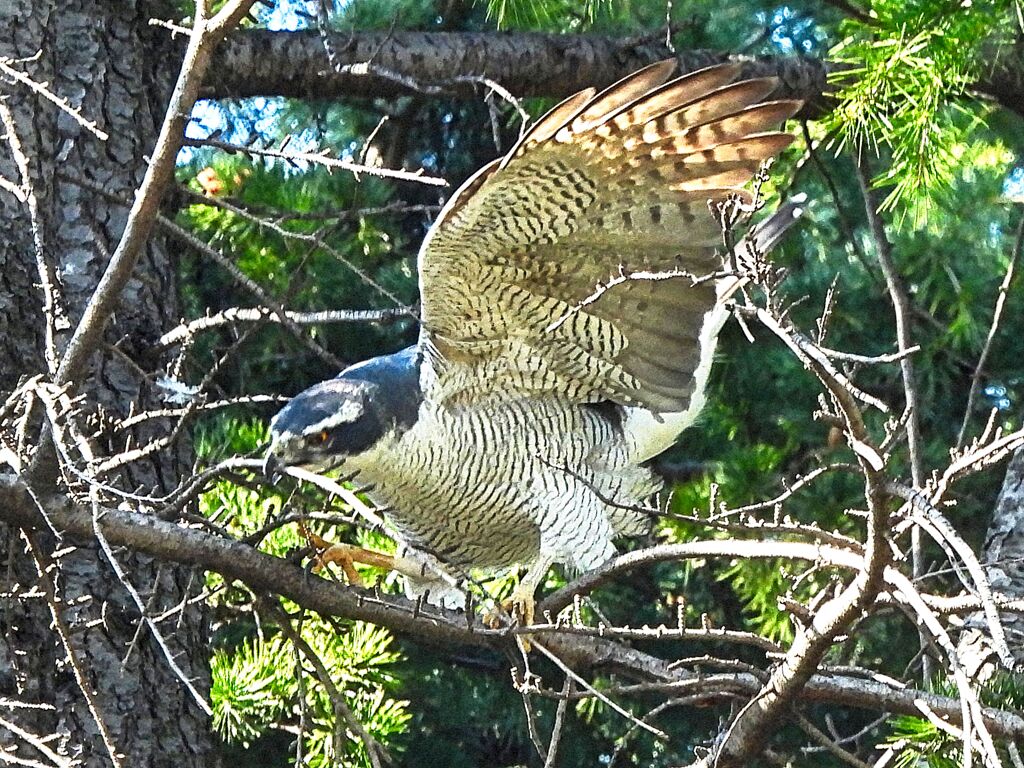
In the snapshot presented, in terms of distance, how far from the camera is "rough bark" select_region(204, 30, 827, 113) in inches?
139

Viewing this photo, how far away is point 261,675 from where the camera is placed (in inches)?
133

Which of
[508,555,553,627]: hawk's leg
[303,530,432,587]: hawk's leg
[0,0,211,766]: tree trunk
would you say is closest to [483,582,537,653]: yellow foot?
[508,555,553,627]: hawk's leg

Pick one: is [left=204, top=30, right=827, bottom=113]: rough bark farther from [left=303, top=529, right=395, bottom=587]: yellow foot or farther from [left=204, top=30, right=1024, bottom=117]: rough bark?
[left=303, top=529, right=395, bottom=587]: yellow foot

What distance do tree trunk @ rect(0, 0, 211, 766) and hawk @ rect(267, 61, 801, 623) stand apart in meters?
0.41

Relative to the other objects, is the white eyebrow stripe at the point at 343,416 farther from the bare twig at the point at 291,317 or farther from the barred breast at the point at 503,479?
the bare twig at the point at 291,317

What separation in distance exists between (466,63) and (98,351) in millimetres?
1190

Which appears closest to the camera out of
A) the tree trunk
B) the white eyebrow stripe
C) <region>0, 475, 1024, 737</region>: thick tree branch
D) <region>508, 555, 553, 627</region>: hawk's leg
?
<region>0, 475, 1024, 737</region>: thick tree branch

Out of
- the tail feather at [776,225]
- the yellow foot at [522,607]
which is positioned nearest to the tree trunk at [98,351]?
the yellow foot at [522,607]

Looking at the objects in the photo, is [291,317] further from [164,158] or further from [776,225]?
[776,225]

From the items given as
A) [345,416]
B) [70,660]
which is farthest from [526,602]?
[70,660]

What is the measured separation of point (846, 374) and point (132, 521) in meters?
1.19

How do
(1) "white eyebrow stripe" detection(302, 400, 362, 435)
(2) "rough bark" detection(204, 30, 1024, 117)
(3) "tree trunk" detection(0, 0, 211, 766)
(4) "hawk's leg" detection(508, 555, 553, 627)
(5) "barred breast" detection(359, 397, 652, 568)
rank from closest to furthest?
(3) "tree trunk" detection(0, 0, 211, 766), (1) "white eyebrow stripe" detection(302, 400, 362, 435), (4) "hawk's leg" detection(508, 555, 553, 627), (5) "barred breast" detection(359, 397, 652, 568), (2) "rough bark" detection(204, 30, 1024, 117)

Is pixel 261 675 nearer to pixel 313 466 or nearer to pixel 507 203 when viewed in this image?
pixel 313 466

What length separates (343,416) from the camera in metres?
3.11
